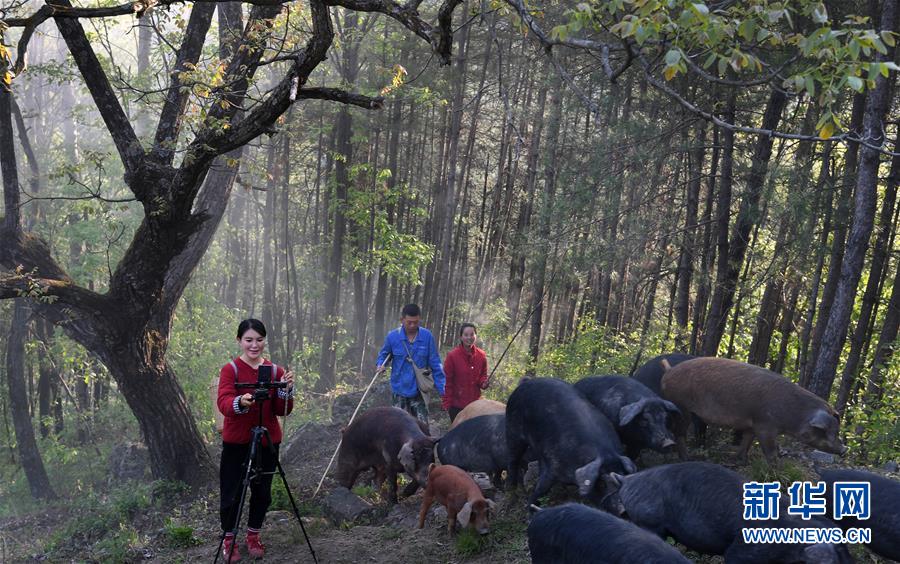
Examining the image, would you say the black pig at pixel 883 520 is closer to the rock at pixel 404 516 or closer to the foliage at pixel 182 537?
the rock at pixel 404 516

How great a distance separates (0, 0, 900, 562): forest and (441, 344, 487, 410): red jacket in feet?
5.89

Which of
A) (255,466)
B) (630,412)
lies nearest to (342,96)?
(255,466)

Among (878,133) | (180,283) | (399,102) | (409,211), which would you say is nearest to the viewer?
(878,133)

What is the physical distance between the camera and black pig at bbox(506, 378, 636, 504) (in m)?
5.76

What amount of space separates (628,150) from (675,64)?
9022mm

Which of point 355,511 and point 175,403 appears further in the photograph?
point 175,403

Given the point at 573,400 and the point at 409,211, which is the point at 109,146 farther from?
the point at 573,400

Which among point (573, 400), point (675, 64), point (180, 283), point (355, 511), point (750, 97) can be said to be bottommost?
point (355, 511)

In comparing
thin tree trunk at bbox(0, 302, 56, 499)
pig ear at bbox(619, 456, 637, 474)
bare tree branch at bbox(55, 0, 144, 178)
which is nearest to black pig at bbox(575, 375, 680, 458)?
pig ear at bbox(619, 456, 637, 474)

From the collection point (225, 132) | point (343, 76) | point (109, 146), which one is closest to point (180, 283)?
point (225, 132)

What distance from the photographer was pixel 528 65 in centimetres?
1894

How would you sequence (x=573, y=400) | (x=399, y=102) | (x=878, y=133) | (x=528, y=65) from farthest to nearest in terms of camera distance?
(x=399, y=102)
(x=528, y=65)
(x=878, y=133)
(x=573, y=400)

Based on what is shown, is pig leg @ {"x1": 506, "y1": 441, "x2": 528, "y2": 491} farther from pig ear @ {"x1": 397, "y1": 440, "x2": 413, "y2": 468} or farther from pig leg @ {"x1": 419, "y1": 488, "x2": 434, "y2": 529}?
pig ear @ {"x1": 397, "y1": 440, "x2": 413, "y2": 468}

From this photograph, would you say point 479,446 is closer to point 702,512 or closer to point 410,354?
point 410,354
